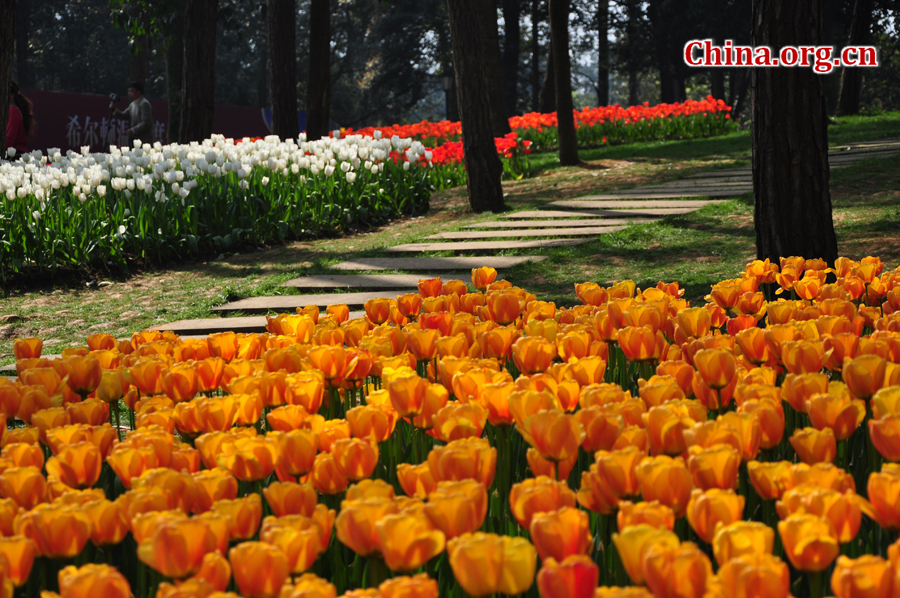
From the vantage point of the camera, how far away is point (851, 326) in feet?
7.38

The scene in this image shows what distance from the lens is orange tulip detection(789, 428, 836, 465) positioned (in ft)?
4.56

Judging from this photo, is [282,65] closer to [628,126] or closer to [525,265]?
[628,126]

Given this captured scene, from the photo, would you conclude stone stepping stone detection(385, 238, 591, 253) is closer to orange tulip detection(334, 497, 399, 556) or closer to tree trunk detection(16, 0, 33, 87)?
orange tulip detection(334, 497, 399, 556)

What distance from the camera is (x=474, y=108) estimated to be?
9.99 meters

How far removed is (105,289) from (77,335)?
1752 mm

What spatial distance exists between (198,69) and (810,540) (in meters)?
12.7

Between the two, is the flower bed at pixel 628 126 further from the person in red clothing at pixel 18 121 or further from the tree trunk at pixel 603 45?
the tree trunk at pixel 603 45

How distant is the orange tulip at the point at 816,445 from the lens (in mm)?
1391

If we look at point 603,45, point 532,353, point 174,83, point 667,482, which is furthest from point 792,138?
point 603,45

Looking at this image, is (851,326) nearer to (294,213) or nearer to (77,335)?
(77,335)

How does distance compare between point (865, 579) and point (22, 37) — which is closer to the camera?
point (865, 579)

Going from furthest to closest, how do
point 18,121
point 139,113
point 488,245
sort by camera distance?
1. point 139,113
2. point 18,121
3. point 488,245

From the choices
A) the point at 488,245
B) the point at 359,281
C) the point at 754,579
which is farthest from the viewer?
the point at 488,245

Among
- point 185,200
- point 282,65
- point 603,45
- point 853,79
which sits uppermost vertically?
point 603,45
